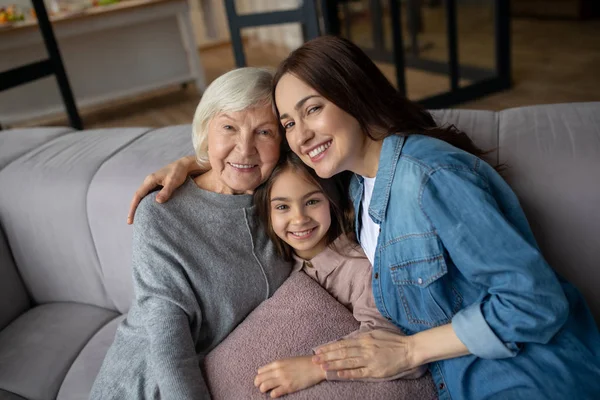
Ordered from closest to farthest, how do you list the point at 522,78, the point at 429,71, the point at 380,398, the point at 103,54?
the point at 380,398 < the point at 522,78 < the point at 429,71 < the point at 103,54

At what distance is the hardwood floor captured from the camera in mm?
4008

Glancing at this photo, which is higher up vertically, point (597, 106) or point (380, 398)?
point (597, 106)

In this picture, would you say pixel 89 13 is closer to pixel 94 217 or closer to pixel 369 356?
pixel 94 217

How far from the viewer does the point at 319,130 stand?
1.20 m

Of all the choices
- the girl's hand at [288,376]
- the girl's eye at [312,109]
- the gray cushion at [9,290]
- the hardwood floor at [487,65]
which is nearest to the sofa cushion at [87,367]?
the gray cushion at [9,290]

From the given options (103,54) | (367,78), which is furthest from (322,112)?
(103,54)

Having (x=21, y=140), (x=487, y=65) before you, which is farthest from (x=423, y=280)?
(x=487, y=65)

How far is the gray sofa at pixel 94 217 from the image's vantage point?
129cm

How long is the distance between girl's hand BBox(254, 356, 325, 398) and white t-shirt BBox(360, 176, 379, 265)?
0.29 m

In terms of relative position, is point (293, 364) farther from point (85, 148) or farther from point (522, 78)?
point (522, 78)

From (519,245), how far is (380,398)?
44 centimetres

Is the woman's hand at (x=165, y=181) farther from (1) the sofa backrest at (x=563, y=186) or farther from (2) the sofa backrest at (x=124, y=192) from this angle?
(1) the sofa backrest at (x=563, y=186)

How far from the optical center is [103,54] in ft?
17.3

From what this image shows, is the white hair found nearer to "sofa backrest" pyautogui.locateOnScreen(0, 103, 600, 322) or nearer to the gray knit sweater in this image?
the gray knit sweater
